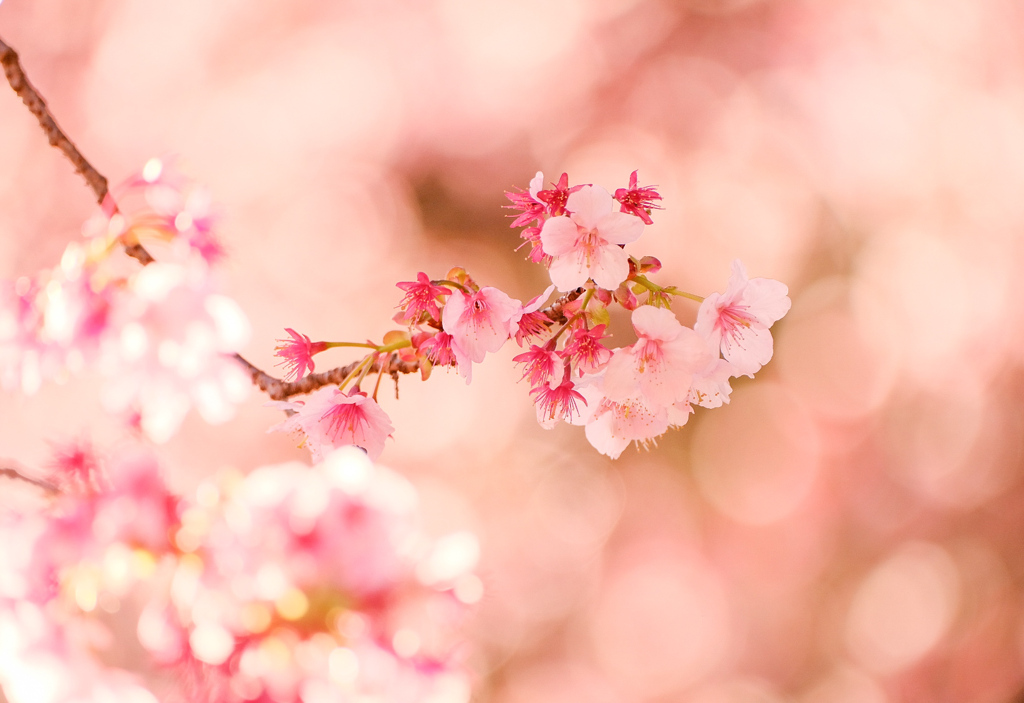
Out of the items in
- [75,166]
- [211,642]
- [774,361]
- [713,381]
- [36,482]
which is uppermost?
[774,361]

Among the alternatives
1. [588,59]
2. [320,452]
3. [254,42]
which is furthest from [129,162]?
[320,452]

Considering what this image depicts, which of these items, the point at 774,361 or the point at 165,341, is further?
the point at 774,361

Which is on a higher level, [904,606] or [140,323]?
[904,606]

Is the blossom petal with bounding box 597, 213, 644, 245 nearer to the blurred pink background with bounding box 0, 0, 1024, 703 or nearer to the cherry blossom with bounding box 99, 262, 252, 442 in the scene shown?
the cherry blossom with bounding box 99, 262, 252, 442

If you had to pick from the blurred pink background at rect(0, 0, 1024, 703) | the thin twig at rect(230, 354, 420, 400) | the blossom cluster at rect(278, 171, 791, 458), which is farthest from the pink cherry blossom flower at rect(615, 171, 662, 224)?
the blurred pink background at rect(0, 0, 1024, 703)

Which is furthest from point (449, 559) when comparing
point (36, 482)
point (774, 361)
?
point (774, 361)

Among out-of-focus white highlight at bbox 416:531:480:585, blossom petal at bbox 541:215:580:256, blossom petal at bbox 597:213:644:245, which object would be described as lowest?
out-of-focus white highlight at bbox 416:531:480:585

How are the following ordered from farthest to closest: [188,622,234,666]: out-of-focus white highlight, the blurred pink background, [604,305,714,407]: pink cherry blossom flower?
1. the blurred pink background
2. [604,305,714,407]: pink cherry blossom flower
3. [188,622,234,666]: out-of-focus white highlight

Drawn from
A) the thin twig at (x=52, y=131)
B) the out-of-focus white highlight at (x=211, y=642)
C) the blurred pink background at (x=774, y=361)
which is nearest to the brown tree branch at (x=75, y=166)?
the thin twig at (x=52, y=131)

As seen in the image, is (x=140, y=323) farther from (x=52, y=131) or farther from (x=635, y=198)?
(x=635, y=198)
